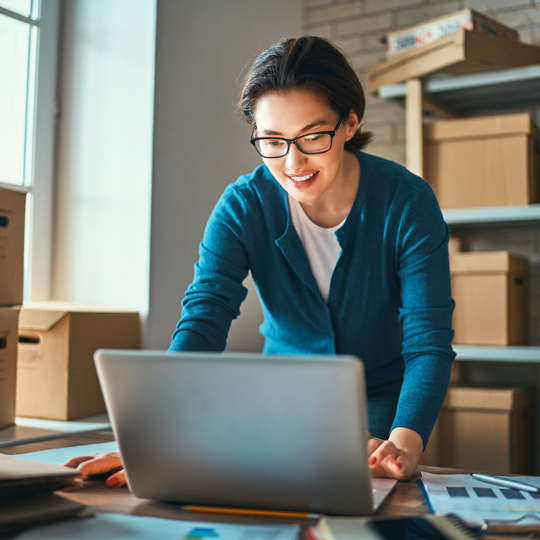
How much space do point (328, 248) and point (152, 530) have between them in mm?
688

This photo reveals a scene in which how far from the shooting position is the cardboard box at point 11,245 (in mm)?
1390

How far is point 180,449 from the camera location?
2.03 ft

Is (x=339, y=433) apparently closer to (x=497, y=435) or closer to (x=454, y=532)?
(x=454, y=532)

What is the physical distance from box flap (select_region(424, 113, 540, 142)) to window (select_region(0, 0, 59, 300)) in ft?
4.30

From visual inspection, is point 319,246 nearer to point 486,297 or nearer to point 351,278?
point 351,278

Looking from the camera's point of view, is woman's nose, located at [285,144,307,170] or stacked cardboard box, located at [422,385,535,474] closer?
woman's nose, located at [285,144,307,170]

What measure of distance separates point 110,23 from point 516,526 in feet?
6.45

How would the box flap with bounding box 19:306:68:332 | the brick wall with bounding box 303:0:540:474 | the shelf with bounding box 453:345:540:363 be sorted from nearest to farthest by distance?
→ the box flap with bounding box 19:306:68:332, the shelf with bounding box 453:345:540:363, the brick wall with bounding box 303:0:540:474

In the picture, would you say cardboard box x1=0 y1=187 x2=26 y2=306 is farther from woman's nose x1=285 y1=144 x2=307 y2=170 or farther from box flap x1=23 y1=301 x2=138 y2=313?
woman's nose x1=285 y1=144 x2=307 y2=170

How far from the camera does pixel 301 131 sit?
998 millimetres

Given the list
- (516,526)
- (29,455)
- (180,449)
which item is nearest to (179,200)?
(29,455)

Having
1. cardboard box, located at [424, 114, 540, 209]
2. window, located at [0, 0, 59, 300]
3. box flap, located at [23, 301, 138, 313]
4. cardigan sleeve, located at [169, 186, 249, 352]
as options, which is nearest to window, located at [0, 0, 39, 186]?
window, located at [0, 0, 59, 300]

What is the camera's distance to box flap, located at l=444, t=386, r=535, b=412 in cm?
191

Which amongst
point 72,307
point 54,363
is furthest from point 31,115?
point 54,363
